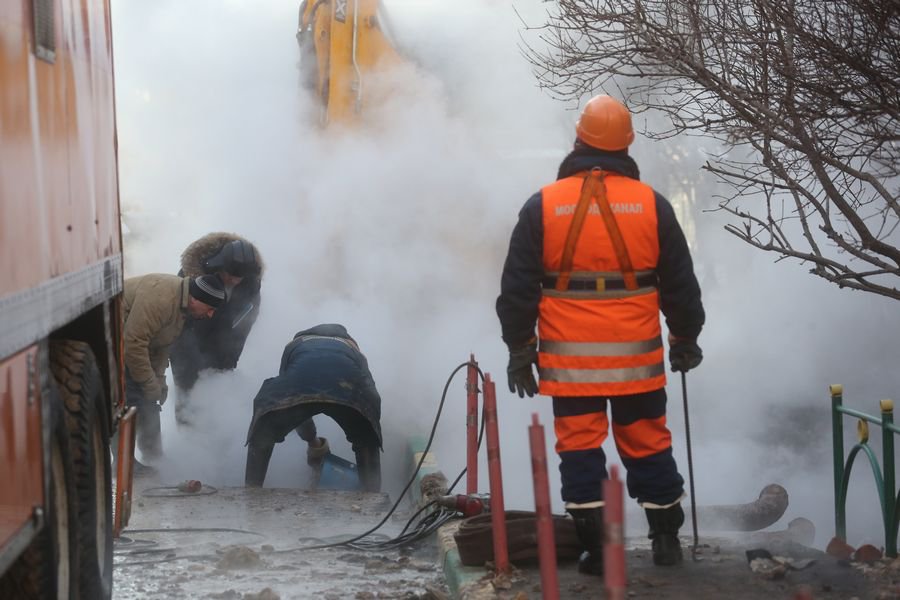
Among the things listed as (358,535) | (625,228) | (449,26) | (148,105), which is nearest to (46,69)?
(625,228)

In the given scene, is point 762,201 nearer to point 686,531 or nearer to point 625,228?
point 686,531

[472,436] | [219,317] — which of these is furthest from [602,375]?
[219,317]

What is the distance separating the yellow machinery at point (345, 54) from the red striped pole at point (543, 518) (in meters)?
9.08

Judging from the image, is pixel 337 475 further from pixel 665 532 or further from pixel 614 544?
pixel 614 544

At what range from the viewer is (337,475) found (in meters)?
9.55

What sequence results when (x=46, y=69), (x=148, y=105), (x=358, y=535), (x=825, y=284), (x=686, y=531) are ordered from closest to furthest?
(x=46, y=69) < (x=358, y=535) < (x=686, y=531) < (x=825, y=284) < (x=148, y=105)

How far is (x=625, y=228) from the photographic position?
5.25m

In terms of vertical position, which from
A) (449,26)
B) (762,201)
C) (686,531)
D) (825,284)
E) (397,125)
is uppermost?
(449,26)

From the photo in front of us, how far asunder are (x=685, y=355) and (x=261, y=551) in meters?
2.77

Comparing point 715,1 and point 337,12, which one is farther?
point 337,12

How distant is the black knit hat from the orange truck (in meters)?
3.09

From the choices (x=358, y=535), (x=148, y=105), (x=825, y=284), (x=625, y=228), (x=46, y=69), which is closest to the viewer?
(x=46, y=69)

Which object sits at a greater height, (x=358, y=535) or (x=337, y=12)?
(x=337, y=12)

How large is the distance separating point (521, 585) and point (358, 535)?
2384 millimetres
